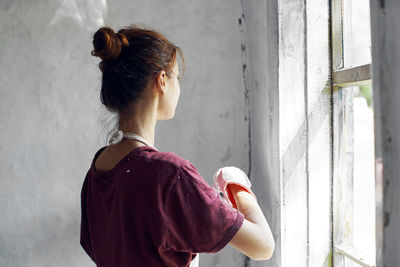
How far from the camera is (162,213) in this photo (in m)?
0.65

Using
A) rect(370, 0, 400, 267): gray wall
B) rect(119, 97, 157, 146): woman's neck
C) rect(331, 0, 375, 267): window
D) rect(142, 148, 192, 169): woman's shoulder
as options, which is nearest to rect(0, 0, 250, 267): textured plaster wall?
rect(331, 0, 375, 267): window

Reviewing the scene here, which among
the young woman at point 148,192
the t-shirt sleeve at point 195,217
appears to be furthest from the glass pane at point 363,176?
the t-shirt sleeve at point 195,217

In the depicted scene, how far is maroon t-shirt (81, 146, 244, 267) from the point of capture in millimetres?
655

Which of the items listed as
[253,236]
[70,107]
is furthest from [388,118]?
[70,107]

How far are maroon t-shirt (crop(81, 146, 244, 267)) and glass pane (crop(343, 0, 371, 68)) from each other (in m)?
0.54

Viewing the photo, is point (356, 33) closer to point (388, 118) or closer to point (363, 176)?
point (363, 176)

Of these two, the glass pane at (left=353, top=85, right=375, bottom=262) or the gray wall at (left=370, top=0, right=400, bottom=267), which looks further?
the glass pane at (left=353, top=85, right=375, bottom=262)

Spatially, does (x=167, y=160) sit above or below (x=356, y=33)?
below

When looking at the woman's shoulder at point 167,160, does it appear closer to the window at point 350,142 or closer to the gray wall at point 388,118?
the gray wall at point 388,118

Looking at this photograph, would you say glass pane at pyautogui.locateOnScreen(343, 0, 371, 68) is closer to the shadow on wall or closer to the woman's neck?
the woman's neck

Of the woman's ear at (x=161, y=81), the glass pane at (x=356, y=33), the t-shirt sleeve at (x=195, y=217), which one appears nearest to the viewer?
the t-shirt sleeve at (x=195, y=217)

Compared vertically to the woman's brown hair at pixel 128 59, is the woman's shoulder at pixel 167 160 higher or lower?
lower

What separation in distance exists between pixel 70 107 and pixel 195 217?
0.76m

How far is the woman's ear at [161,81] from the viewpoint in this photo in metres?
0.76
